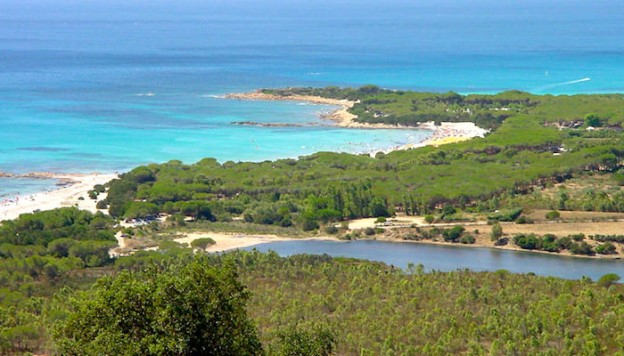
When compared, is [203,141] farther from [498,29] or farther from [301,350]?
[498,29]

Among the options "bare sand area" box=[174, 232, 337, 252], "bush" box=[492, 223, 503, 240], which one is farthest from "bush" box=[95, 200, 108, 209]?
"bush" box=[492, 223, 503, 240]

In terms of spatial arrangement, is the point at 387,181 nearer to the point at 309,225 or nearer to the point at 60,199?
the point at 309,225

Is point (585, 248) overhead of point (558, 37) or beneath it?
beneath

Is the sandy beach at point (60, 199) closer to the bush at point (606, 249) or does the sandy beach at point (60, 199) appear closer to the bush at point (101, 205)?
the bush at point (101, 205)

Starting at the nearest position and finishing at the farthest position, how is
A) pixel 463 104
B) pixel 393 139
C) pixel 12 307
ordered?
pixel 12 307 → pixel 393 139 → pixel 463 104

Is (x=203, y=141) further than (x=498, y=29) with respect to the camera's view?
No

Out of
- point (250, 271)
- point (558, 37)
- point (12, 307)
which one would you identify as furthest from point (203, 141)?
point (558, 37)

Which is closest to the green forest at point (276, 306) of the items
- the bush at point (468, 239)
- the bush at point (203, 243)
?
the bush at point (203, 243)
